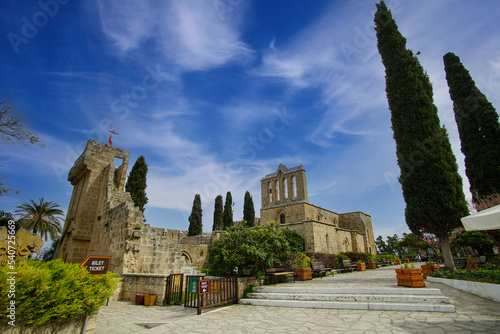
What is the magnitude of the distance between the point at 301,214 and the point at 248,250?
1639 cm

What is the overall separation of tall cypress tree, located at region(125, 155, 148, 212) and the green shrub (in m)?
19.8

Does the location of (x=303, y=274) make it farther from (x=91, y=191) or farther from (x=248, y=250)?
(x=91, y=191)

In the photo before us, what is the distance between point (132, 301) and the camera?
8.07 m

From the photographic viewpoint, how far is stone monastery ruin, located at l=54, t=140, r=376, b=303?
9.39 m

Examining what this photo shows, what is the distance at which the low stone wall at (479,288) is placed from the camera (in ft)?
19.5

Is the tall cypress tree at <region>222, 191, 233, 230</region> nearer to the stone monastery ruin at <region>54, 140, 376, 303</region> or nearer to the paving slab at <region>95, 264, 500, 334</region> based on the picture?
the stone monastery ruin at <region>54, 140, 376, 303</region>

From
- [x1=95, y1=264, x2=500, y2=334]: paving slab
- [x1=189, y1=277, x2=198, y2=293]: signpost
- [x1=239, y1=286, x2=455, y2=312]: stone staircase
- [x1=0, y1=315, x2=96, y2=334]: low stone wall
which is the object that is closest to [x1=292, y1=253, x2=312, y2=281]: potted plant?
[x1=239, y1=286, x2=455, y2=312]: stone staircase

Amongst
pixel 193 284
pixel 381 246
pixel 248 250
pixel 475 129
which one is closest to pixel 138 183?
pixel 248 250

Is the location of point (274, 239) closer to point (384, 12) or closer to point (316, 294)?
point (316, 294)

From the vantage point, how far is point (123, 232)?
31.5ft

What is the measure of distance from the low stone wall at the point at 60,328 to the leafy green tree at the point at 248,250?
456 centimetres

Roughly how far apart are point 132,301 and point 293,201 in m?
18.7

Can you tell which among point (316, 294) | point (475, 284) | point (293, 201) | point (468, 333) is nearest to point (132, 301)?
point (316, 294)

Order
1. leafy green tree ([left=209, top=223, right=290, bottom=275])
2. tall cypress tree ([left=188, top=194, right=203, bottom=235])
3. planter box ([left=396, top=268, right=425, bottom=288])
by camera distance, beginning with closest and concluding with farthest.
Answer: planter box ([left=396, top=268, right=425, bottom=288]) → leafy green tree ([left=209, top=223, right=290, bottom=275]) → tall cypress tree ([left=188, top=194, right=203, bottom=235])
